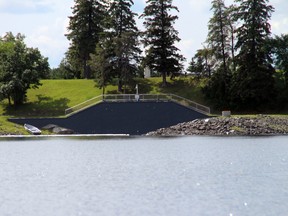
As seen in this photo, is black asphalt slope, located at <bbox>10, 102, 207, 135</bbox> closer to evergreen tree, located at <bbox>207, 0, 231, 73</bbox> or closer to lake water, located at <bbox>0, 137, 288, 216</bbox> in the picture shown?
evergreen tree, located at <bbox>207, 0, 231, 73</bbox>

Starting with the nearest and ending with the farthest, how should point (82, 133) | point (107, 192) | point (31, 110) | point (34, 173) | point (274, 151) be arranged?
point (107, 192) < point (34, 173) < point (274, 151) < point (82, 133) < point (31, 110)

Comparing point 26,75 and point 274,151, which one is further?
point 26,75

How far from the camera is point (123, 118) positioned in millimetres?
75250

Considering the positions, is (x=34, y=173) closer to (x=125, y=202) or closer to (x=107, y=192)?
(x=107, y=192)

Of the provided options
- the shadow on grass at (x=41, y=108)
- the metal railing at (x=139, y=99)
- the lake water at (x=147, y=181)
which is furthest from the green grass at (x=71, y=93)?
the lake water at (x=147, y=181)

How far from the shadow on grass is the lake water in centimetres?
2746

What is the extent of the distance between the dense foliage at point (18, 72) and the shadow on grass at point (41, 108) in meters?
1.37

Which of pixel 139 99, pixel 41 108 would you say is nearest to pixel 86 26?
pixel 41 108

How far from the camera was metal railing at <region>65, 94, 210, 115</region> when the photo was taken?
74.6 metres

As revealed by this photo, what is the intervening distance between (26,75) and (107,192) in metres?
58.1

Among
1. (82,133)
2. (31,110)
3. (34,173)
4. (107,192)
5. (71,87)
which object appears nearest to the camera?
(107,192)

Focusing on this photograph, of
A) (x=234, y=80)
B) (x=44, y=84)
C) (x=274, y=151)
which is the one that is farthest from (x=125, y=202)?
(x=44, y=84)

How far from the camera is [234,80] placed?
78.8 meters

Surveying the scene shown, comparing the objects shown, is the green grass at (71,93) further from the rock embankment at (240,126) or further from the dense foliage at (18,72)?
the rock embankment at (240,126)
